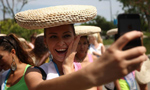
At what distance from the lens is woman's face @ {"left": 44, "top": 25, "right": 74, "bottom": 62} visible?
1.83m

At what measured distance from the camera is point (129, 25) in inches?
44.1

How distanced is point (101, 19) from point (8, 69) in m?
43.5

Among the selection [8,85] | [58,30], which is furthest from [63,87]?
[8,85]

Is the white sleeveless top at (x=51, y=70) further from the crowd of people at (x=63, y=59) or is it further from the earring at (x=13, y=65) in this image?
the earring at (x=13, y=65)

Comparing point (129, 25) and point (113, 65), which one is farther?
point (129, 25)

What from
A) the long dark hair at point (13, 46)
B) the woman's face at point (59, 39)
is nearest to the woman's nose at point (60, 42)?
the woman's face at point (59, 39)

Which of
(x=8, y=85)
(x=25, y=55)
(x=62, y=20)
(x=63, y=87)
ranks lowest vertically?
(x=8, y=85)

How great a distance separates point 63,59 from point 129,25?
34.7 inches

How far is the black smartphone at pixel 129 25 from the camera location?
3.52 feet

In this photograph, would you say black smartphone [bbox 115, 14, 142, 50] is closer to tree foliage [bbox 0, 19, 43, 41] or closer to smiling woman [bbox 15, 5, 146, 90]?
smiling woman [bbox 15, 5, 146, 90]

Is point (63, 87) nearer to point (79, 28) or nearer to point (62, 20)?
point (62, 20)

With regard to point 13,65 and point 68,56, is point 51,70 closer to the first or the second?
point 68,56

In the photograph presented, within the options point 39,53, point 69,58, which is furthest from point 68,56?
point 39,53

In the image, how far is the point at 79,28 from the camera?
3350 mm
